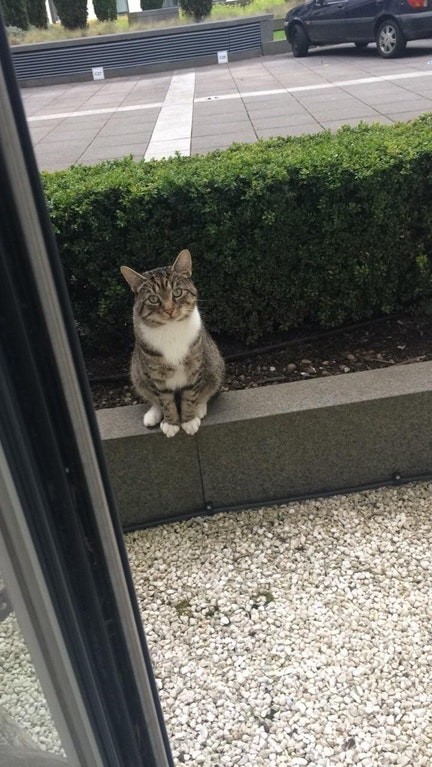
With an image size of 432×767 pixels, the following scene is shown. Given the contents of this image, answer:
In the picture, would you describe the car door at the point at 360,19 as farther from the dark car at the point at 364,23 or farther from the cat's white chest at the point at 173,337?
the cat's white chest at the point at 173,337

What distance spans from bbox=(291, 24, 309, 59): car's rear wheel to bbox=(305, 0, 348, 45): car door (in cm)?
43

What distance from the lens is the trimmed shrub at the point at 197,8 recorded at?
2121cm

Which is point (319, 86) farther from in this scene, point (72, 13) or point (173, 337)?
point (72, 13)

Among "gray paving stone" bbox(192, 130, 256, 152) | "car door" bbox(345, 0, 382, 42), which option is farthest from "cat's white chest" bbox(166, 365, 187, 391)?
"car door" bbox(345, 0, 382, 42)

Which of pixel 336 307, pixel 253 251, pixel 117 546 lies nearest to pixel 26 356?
pixel 117 546

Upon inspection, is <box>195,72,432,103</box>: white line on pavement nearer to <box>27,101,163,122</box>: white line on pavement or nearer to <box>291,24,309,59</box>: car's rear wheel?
<box>27,101,163,122</box>: white line on pavement

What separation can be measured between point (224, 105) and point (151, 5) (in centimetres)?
1388

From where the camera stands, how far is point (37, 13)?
21344 millimetres

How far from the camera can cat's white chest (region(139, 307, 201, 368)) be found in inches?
117

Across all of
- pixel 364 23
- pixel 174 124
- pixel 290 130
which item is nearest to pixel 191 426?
pixel 290 130

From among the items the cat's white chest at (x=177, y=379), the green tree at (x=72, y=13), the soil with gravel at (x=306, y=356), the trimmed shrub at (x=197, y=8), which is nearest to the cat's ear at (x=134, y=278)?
the cat's white chest at (x=177, y=379)

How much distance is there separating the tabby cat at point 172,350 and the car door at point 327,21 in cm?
1429

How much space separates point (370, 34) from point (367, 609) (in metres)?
14.8

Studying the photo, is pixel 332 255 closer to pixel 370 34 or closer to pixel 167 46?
pixel 370 34
